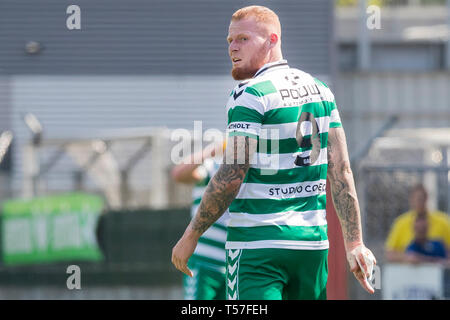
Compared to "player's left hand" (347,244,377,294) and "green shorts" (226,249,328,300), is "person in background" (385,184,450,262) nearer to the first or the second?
"player's left hand" (347,244,377,294)

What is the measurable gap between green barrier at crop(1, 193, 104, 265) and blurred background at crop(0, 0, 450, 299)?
0.02m

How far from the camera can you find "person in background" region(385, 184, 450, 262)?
755 cm

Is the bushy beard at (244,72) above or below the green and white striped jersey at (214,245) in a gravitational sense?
above

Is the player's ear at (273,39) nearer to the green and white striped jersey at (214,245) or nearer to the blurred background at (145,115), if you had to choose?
the green and white striped jersey at (214,245)

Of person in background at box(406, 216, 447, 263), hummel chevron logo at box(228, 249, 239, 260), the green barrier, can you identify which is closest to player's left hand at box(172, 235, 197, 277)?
hummel chevron logo at box(228, 249, 239, 260)

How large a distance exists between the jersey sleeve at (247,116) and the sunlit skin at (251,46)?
0.27 meters

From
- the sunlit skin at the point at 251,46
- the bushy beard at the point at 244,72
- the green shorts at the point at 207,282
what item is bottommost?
the green shorts at the point at 207,282

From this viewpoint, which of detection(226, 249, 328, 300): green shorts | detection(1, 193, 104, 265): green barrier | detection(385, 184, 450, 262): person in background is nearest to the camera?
detection(226, 249, 328, 300): green shorts

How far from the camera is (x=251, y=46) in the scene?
3.73 meters

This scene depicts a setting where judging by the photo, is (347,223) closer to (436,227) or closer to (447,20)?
(436,227)

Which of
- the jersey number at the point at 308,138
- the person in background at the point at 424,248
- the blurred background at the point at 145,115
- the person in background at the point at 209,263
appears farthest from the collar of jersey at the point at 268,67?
the person in background at the point at 424,248

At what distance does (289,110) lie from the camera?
11.8 ft

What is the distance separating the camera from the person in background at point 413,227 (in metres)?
7.55

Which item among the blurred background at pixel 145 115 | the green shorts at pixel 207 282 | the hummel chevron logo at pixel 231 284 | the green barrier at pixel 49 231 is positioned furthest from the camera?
the green barrier at pixel 49 231
